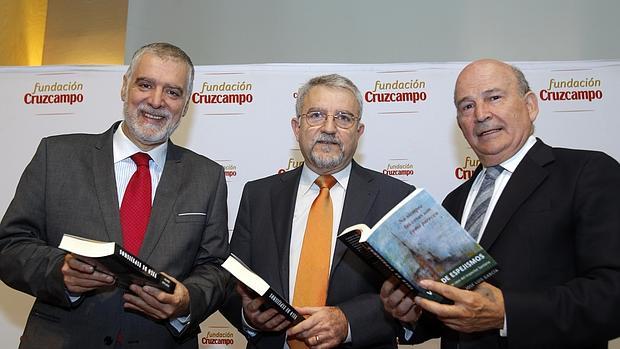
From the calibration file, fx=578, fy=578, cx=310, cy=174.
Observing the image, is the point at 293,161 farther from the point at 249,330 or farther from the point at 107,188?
the point at 107,188

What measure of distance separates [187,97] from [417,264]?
1.60 m

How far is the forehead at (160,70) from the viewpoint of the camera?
9.11ft

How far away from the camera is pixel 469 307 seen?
1.86 m

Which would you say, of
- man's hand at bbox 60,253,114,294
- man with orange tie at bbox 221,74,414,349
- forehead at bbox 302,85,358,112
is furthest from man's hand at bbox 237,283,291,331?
forehead at bbox 302,85,358,112

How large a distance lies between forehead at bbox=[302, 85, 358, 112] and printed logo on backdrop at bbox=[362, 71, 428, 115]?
134cm

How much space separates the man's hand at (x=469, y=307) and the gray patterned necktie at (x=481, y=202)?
1.41 feet

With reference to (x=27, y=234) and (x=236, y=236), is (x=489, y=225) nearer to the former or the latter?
(x=236, y=236)

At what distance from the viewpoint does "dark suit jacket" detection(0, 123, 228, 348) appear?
238cm

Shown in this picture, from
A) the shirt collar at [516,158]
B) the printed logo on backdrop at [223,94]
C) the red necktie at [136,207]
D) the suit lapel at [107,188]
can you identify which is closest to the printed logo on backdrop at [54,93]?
the printed logo on backdrop at [223,94]

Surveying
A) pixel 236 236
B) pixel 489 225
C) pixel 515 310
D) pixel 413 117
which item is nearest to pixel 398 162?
pixel 413 117

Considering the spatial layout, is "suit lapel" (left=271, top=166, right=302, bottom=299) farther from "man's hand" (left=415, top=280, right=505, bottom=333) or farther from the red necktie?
"man's hand" (left=415, top=280, right=505, bottom=333)

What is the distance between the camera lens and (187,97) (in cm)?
292

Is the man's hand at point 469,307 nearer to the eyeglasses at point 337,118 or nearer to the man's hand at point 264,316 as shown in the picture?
the man's hand at point 264,316

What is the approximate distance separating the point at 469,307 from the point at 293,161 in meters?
2.56
